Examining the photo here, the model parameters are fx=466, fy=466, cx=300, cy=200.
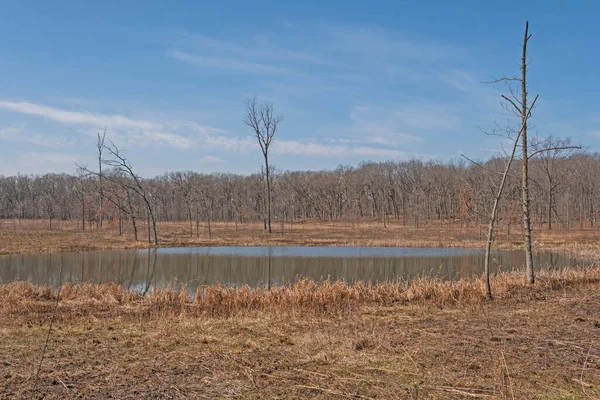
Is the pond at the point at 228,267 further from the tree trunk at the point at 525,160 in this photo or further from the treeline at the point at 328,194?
the treeline at the point at 328,194

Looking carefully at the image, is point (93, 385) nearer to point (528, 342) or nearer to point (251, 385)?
point (251, 385)

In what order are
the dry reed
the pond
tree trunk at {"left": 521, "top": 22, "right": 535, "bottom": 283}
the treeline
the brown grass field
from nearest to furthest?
the brown grass field → the dry reed → tree trunk at {"left": 521, "top": 22, "right": 535, "bottom": 283} → the pond → the treeline

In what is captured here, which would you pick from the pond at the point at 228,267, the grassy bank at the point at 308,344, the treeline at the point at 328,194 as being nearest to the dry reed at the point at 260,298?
the grassy bank at the point at 308,344

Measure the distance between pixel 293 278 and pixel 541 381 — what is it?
1318 centimetres

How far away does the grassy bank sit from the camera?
4953 millimetres

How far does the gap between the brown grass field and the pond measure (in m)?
4.09

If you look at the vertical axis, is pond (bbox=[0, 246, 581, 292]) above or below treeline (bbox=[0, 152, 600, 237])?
below

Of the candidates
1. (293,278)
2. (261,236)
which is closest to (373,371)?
(293,278)

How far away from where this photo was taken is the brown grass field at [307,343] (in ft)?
16.2

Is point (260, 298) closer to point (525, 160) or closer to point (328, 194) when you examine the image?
point (525, 160)

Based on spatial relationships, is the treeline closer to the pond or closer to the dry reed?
the pond

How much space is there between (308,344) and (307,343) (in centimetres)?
6

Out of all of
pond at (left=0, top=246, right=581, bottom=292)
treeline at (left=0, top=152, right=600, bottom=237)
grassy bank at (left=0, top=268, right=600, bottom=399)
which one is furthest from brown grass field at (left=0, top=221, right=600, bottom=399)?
treeline at (left=0, top=152, right=600, bottom=237)

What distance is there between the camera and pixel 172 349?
22.0ft
